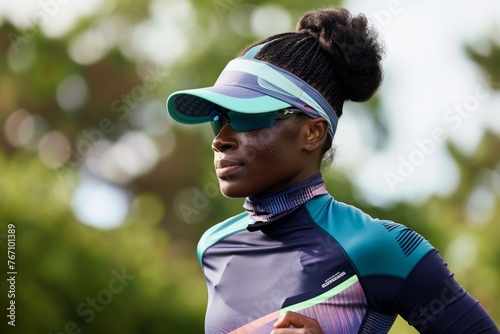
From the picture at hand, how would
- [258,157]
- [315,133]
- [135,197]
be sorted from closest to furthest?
[258,157] < [315,133] < [135,197]

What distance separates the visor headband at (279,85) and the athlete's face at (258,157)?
0.19ft

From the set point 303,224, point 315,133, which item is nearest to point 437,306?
point 303,224

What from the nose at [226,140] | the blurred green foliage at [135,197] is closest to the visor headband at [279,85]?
the nose at [226,140]

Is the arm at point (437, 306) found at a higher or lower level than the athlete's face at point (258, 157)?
lower

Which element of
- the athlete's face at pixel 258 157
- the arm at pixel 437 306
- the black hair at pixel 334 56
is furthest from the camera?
the black hair at pixel 334 56

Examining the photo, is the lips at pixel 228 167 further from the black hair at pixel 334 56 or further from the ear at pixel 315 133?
the black hair at pixel 334 56

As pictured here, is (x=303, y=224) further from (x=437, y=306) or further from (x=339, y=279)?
(x=437, y=306)

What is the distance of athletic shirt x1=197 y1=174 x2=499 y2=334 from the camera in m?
2.50

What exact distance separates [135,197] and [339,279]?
7879 mm

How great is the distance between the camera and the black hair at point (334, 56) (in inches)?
110

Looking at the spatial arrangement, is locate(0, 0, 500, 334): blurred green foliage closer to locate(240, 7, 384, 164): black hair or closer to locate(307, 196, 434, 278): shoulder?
locate(240, 7, 384, 164): black hair

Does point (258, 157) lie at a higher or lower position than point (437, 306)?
higher

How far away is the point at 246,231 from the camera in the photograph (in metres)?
2.82

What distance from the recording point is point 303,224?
105 inches
